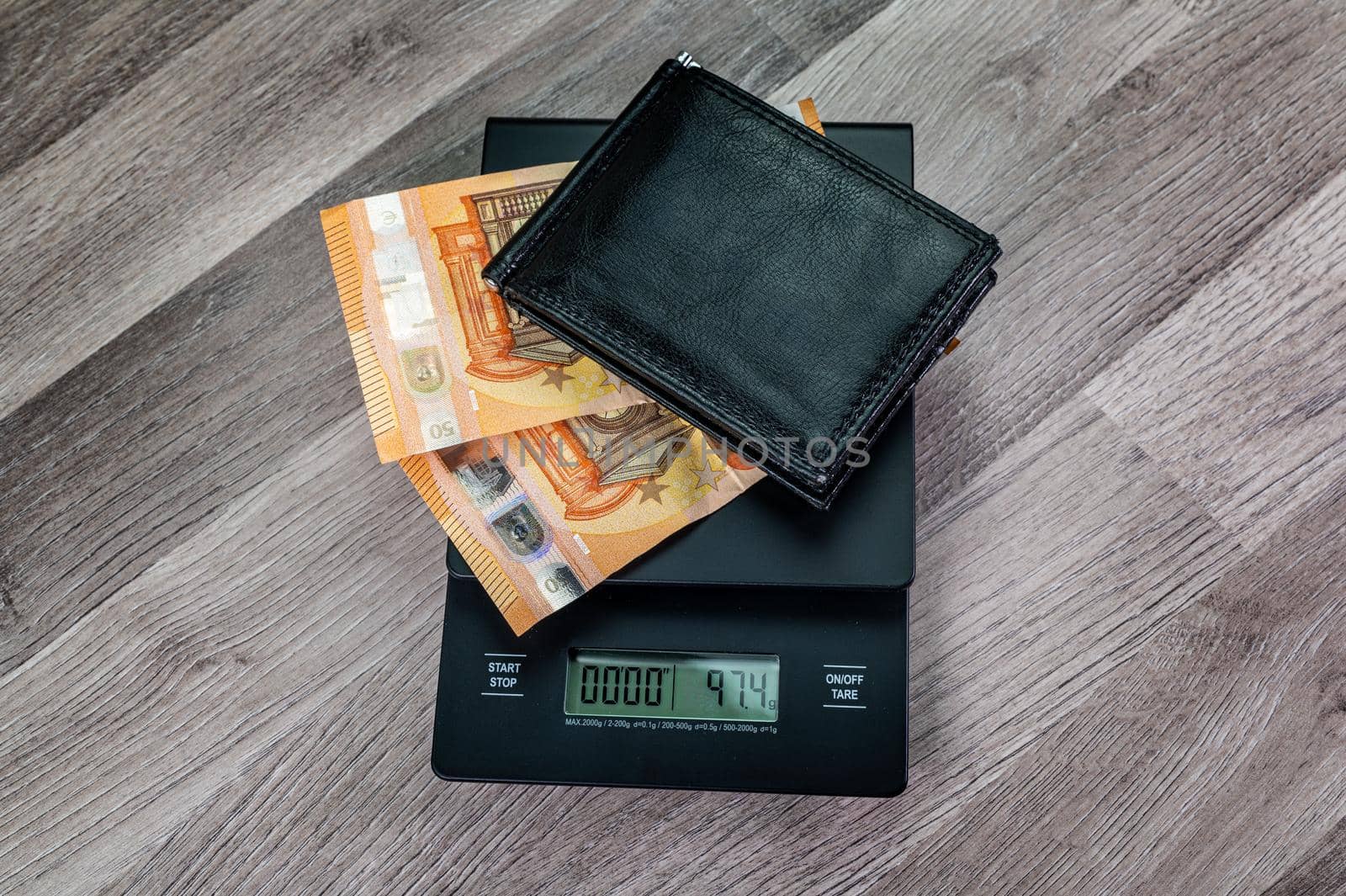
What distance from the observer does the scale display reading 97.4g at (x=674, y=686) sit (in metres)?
0.65

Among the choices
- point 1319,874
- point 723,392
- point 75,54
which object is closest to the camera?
point 723,392

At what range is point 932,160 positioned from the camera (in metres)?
0.76

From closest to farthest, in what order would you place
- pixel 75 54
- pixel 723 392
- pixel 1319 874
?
pixel 723 392
pixel 1319 874
pixel 75 54

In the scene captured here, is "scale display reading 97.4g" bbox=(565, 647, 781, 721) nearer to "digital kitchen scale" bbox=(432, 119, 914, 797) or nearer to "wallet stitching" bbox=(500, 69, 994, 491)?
"digital kitchen scale" bbox=(432, 119, 914, 797)

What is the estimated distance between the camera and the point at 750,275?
0.57 metres

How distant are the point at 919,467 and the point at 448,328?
1.16 feet

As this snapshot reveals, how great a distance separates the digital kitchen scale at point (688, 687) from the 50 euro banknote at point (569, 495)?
3cm

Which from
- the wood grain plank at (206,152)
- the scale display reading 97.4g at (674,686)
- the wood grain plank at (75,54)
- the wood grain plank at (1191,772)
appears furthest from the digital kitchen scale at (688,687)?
the wood grain plank at (75,54)

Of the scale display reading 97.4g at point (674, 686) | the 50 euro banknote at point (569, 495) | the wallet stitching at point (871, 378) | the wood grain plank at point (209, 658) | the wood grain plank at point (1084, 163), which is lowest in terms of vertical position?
the wood grain plank at point (209, 658)

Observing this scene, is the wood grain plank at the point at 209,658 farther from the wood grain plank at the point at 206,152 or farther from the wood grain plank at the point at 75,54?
the wood grain plank at the point at 75,54

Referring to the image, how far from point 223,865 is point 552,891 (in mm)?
235

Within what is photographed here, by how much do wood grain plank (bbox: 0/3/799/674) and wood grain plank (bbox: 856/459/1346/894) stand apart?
1.84 ft

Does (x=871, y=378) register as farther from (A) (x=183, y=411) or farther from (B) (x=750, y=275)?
(A) (x=183, y=411)

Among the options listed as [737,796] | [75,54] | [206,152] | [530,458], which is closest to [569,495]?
[530,458]
